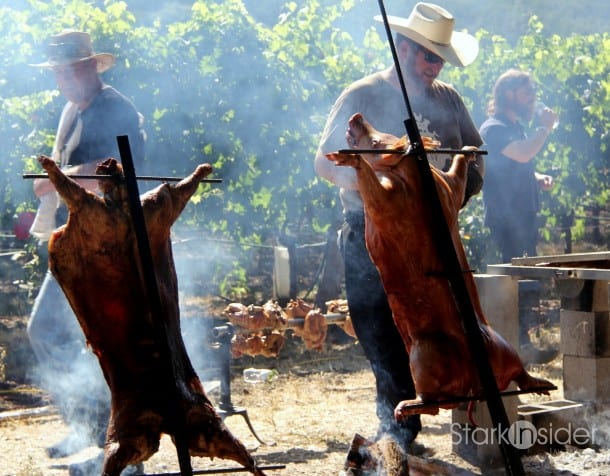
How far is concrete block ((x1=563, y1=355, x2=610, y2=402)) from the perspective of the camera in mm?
5938

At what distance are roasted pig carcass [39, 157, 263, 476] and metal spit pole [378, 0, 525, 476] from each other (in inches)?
40.5

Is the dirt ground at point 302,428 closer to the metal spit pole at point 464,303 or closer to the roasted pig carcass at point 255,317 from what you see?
the roasted pig carcass at point 255,317

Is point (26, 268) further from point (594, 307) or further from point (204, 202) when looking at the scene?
point (594, 307)

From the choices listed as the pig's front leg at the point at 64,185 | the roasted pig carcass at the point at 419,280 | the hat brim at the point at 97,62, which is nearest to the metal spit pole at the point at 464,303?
the roasted pig carcass at the point at 419,280

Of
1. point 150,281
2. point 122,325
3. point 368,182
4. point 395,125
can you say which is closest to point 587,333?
point 395,125

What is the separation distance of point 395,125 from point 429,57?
447mm

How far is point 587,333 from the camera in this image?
596 cm

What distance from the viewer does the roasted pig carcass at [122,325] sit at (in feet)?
11.7

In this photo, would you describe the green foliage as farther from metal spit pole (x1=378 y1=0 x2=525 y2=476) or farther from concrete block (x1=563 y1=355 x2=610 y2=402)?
metal spit pole (x1=378 y1=0 x2=525 y2=476)

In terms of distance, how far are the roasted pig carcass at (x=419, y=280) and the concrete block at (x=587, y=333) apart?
2.17 m

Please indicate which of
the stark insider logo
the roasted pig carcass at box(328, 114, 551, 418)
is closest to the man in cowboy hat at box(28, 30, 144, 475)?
the stark insider logo

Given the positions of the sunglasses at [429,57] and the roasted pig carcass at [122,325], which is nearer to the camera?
the roasted pig carcass at [122,325]

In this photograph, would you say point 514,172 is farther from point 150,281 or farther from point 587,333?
point 150,281

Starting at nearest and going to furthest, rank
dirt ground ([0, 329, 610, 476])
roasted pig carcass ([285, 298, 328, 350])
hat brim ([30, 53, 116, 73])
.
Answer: dirt ground ([0, 329, 610, 476]) → hat brim ([30, 53, 116, 73]) → roasted pig carcass ([285, 298, 328, 350])
